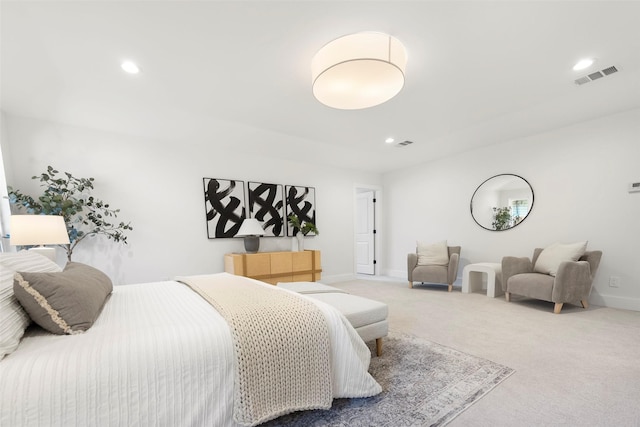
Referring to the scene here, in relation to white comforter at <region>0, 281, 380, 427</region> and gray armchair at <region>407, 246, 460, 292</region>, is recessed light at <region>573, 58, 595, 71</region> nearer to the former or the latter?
gray armchair at <region>407, 246, 460, 292</region>

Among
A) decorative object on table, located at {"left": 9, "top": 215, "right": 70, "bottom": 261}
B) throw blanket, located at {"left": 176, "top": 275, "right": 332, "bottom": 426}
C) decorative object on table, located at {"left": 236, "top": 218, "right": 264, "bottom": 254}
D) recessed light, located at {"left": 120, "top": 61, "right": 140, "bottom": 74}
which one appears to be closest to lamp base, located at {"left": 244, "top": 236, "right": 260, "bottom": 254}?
decorative object on table, located at {"left": 236, "top": 218, "right": 264, "bottom": 254}

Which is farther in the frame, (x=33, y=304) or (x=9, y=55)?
(x=9, y=55)

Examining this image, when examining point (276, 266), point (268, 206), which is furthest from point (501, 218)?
point (268, 206)

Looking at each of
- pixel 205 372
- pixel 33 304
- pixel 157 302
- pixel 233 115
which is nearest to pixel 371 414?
pixel 205 372

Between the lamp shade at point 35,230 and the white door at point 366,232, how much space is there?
15.7 feet

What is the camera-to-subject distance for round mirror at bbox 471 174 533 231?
12.5ft

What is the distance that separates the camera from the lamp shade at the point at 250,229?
3779mm

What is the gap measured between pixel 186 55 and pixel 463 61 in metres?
2.29

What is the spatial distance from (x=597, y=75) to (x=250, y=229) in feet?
13.8

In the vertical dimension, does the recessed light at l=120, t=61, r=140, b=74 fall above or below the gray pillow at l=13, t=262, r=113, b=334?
above

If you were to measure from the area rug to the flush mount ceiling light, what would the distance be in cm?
202

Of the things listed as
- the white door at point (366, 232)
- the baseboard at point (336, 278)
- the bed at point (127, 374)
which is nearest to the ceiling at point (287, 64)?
the bed at point (127, 374)

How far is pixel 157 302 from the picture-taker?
1.57 meters

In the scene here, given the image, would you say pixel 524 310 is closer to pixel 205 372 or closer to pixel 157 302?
pixel 205 372
